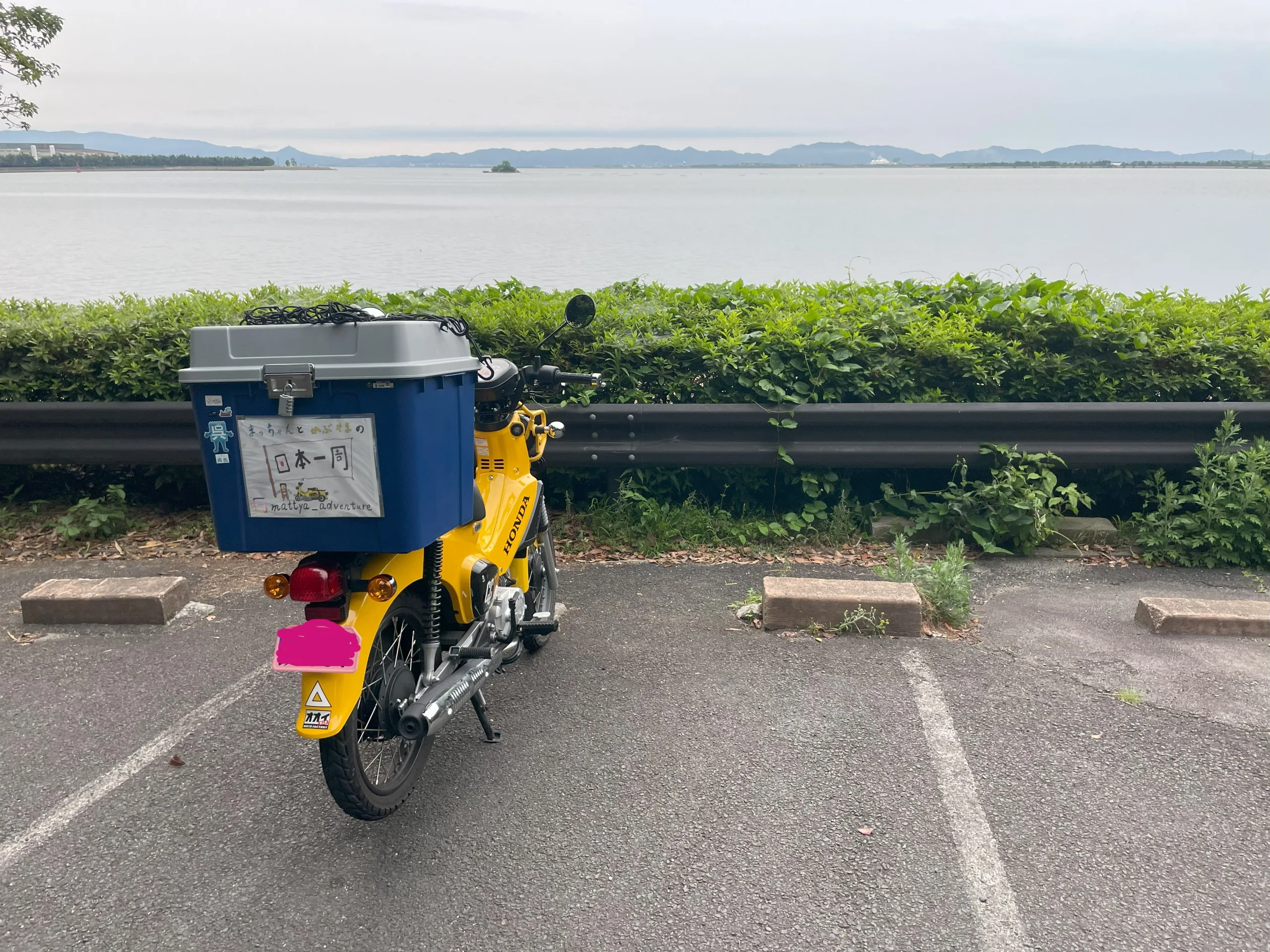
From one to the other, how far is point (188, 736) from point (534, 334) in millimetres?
3195

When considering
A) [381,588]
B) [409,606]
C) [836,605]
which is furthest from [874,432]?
[381,588]

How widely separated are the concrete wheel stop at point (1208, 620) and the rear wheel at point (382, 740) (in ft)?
11.8

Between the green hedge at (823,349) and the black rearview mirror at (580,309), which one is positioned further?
the green hedge at (823,349)

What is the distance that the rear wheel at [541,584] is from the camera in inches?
174

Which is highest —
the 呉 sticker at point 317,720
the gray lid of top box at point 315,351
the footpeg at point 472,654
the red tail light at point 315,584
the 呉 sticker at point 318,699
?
the gray lid of top box at point 315,351

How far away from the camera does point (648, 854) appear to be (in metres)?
2.97

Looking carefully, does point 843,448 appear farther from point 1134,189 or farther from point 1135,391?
point 1134,189

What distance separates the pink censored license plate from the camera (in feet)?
9.20

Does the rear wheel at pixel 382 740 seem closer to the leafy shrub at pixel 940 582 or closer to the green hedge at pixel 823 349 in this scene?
the leafy shrub at pixel 940 582

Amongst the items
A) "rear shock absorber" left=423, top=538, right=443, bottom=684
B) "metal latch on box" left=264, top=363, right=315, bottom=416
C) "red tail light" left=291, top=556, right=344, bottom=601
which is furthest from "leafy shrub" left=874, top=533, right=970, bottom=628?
"metal latch on box" left=264, top=363, right=315, bottom=416

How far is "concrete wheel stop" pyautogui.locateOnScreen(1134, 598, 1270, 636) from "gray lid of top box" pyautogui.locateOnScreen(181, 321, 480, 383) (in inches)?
151

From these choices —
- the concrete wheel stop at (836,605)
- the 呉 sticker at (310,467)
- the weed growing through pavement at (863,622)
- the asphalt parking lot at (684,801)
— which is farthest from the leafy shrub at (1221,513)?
the 呉 sticker at (310,467)

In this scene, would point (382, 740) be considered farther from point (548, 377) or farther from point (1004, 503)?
point (1004, 503)

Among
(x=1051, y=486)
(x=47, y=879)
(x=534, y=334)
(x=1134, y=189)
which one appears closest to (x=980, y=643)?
(x=1051, y=486)
